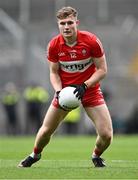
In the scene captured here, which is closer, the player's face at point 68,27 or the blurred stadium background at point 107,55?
the player's face at point 68,27

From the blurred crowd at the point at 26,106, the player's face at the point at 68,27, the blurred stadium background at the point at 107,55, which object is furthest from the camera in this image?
the blurred stadium background at the point at 107,55

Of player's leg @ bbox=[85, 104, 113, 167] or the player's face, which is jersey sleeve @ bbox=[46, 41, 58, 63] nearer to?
the player's face

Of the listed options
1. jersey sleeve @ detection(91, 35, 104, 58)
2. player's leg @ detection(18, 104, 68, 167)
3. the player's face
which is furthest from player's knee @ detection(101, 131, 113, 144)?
the player's face

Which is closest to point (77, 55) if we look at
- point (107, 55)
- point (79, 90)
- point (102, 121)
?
point (79, 90)

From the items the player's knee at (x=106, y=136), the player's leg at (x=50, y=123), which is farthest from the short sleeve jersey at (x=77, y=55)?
the player's knee at (x=106, y=136)

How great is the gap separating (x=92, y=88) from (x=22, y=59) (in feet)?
60.5

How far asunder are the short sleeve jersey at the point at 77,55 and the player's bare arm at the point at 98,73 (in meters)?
0.08

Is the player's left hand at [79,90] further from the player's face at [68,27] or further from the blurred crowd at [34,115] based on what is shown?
the blurred crowd at [34,115]

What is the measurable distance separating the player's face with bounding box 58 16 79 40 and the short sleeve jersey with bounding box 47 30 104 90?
0.63ft

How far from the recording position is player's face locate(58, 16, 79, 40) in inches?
465

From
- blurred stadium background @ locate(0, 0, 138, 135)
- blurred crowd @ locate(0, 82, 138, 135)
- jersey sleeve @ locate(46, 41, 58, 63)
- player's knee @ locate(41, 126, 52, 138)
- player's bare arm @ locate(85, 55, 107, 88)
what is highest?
jersey sleeve @ locate(46, 41, 58, 63)

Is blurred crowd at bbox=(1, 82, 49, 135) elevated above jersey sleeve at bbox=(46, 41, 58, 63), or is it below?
below

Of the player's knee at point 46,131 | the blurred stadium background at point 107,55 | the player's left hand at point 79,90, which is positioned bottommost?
the blurred stadium background at point 107,55

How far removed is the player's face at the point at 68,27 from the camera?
11.8 m
